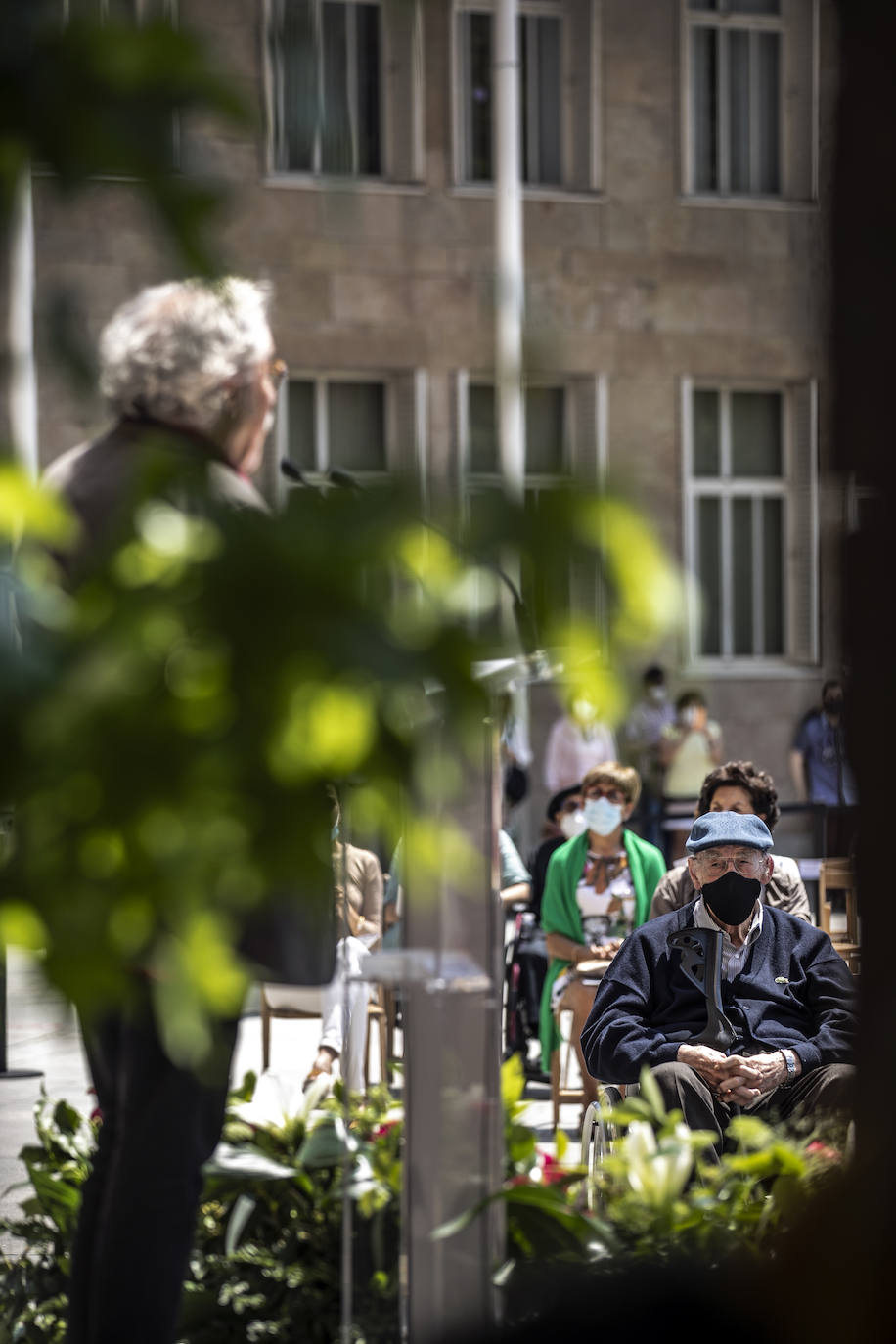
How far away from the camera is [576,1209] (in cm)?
272

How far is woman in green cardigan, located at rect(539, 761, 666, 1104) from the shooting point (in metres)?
7.74

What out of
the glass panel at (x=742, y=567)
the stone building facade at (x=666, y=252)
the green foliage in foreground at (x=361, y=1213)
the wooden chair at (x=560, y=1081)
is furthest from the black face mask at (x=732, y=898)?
the glass panel at (x=742, y=567)

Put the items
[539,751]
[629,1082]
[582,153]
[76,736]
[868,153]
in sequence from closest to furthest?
[76,736], [868,153], [629,1082], [539,751], [582,153]

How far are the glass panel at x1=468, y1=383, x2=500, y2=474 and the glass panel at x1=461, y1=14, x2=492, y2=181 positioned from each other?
20635 mm

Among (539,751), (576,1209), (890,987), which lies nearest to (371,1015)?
(576,1209)

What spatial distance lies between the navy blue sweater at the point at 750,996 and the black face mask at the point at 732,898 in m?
0.06

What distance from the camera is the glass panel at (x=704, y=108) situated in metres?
22.1

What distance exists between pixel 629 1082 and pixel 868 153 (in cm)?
381

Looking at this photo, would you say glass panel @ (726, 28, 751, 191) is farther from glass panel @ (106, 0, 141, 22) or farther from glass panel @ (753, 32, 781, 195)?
glass panel @ (106, 0, 141, 22)

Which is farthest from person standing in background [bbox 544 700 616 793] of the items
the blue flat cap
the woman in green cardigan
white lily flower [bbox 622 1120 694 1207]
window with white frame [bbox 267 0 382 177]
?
window with white frame [bbox 267 0 382 177]

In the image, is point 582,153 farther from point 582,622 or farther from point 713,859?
point 582,622

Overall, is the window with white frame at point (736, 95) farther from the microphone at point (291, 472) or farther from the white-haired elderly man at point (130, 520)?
the microphone at point (291, 472)

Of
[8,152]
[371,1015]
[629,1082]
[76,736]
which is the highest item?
[8,152]

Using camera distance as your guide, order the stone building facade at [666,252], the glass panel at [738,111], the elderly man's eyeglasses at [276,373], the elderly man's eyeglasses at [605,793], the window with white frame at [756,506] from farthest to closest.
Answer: the glass panel at [738,111] < the window with white frame at [756,506] < the stone building facade at [666,252] < the elderly man's eyeglasses at [605,793] < the elderly man's eyeglasses at [276,373]
